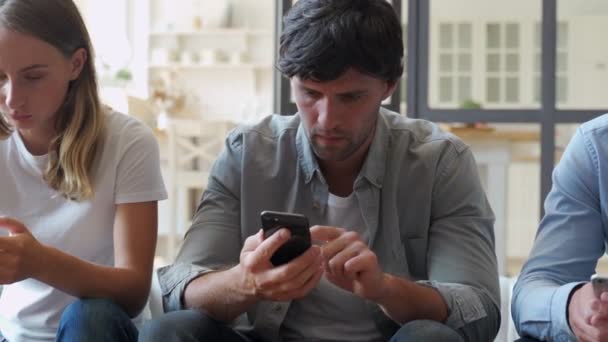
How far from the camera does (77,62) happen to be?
5.09 ft

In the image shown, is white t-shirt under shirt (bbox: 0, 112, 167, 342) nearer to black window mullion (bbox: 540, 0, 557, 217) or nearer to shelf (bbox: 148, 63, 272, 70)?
black window mullion (bbox: 540, 0, 557, 217)

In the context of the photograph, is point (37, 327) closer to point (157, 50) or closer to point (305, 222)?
point (305, 222)

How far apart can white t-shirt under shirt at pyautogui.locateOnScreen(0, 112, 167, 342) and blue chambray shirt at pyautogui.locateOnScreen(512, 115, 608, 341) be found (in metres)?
0.64

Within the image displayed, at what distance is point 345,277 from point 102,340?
36 cm

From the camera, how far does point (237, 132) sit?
156 cm

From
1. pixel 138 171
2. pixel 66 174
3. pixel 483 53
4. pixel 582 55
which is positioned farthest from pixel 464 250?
pixel 483 53

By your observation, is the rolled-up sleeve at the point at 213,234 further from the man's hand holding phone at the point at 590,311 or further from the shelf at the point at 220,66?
the shelf at the point at 220,66

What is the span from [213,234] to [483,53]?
272 cm

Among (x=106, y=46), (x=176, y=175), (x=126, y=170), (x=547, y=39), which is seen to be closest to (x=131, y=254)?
(x=126, y=170)

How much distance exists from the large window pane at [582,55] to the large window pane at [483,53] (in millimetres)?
115

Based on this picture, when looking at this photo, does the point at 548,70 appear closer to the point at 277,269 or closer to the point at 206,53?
the point at 277,269

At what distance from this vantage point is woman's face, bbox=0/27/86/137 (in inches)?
56.9

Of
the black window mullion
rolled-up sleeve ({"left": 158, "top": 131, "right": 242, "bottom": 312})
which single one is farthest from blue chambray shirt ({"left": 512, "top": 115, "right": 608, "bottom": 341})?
the black window mullion

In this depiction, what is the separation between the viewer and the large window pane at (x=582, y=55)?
2.97 meters
